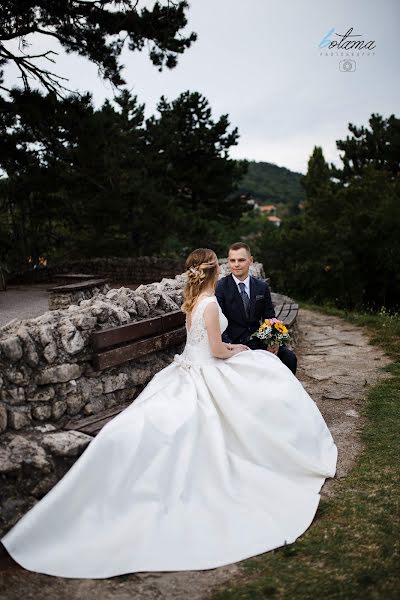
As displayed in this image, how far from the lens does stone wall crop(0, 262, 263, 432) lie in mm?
3070

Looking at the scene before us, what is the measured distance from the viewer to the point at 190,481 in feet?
9.63

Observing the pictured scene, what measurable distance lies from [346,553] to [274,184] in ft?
169

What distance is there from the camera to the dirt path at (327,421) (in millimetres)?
2311

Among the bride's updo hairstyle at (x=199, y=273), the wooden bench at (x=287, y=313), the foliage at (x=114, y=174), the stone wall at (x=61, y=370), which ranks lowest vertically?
A: the wooden bench at (x=287, y=313)

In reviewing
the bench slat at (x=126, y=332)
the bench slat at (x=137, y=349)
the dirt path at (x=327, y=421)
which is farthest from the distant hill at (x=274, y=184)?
the bench slat at (x=126, y=332)

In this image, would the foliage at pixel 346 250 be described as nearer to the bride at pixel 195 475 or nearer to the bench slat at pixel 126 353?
the bench slat at pixel 126 353

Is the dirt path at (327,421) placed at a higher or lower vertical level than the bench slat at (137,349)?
lower

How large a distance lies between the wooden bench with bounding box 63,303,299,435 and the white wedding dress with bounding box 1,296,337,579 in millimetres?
327

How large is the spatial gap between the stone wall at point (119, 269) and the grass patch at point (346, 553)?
11.7 m

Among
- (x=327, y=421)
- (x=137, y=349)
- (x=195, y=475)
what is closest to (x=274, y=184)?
(x=327, y=421)

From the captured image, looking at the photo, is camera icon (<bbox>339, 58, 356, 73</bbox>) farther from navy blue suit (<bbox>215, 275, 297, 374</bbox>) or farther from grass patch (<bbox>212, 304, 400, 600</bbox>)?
grass patch (<bbox>212, 304, 400, 600</bbox>)

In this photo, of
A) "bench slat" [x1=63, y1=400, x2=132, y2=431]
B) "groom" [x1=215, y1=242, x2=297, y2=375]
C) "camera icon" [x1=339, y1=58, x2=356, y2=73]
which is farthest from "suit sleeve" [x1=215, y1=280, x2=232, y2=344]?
"camera icon" [x1=339, y1=58, x2=356, y2=73]

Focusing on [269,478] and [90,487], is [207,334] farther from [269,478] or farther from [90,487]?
[90,487]

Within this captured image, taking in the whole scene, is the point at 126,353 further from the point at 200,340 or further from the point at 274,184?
the point at 274,184
